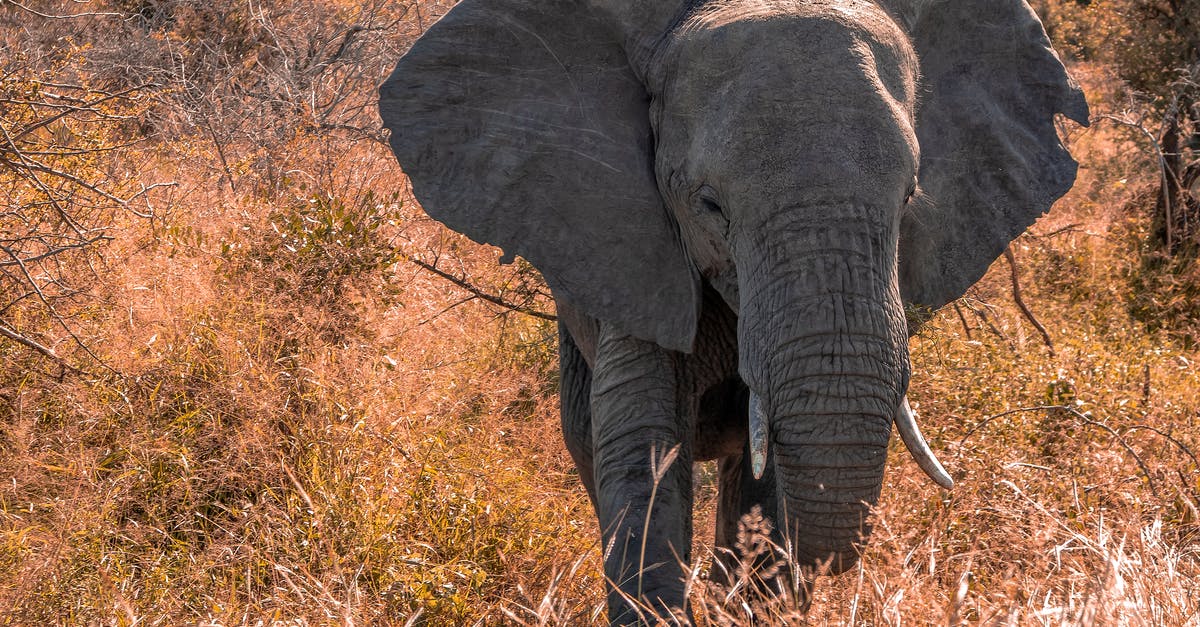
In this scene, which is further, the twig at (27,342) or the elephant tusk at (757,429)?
the twig at (27,342)

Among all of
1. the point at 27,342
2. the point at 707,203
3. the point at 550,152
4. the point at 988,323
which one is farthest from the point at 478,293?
the point at 707,203

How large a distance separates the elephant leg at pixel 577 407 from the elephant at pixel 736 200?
1 centimetres

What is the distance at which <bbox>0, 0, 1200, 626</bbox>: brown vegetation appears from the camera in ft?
11.6

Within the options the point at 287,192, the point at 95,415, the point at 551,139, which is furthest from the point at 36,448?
the point at 551,139

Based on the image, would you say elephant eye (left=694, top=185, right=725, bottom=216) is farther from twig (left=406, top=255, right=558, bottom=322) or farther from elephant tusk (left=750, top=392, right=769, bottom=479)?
twig (left=406, top=255, right=558, bottom=322)

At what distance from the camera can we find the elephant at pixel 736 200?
2773 mm

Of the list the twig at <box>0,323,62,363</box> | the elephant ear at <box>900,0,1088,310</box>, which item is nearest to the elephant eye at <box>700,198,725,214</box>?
the elephant ear at <box>900,0,1088,310</box>

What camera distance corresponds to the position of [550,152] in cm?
345

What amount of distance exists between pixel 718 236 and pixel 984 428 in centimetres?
215

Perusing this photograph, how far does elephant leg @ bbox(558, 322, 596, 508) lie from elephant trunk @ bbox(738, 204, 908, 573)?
1.21 meters

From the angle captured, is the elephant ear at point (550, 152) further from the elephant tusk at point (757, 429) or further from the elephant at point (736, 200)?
the elephant tusk at point (757, 429)

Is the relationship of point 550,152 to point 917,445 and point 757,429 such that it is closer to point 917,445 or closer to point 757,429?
A: point 757,429

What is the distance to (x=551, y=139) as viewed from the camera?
3.45 meters

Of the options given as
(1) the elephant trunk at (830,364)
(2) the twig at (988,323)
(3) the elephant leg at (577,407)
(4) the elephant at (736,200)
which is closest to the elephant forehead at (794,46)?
(4) the elephant at (736,200)
